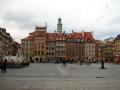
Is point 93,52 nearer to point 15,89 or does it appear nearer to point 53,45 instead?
point 53,45

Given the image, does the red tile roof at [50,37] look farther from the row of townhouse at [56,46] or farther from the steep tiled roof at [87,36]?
the steep tiled roof at [87,36]

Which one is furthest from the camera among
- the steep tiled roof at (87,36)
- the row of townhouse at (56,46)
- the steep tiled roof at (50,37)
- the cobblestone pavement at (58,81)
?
the steep tiled roof at (87,36)

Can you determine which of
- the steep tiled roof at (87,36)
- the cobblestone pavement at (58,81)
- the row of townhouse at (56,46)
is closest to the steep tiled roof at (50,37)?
the row of townhouse at (56,46)

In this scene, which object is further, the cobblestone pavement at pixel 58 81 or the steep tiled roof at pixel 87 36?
the steep tiled roof at pixel 87 36

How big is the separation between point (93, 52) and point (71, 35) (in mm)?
13972

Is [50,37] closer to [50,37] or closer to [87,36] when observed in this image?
[50,37]

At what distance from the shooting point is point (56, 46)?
163m

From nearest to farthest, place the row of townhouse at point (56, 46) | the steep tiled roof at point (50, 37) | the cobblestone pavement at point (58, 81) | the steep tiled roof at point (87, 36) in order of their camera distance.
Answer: the cobblestone pavement at point (58, 81), the row of townhouse at point (56, 46), the steep tiled roof at point (50, 37), the steep tiled roof at point (87, 36)

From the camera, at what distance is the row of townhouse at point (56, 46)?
16212 cm

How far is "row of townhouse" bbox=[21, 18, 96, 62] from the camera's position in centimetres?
16212

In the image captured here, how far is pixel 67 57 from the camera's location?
165250 millimetres

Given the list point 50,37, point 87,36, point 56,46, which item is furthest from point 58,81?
point 87,36

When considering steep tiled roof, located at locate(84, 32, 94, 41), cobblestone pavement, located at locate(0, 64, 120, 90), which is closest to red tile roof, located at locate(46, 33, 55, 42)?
steep tiled roof, located at locate(84, 32, 94, 41)

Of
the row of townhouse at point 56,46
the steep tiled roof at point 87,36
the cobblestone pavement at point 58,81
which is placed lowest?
the cobblestone pavement at point 58,81
